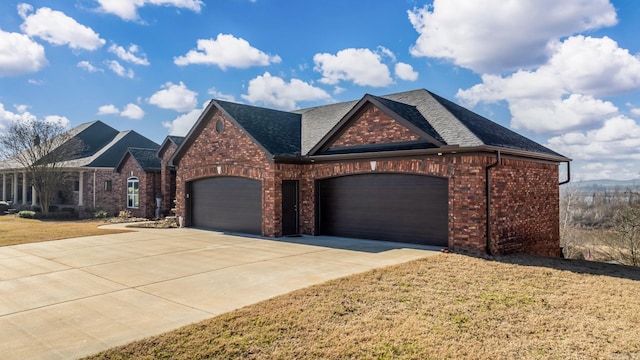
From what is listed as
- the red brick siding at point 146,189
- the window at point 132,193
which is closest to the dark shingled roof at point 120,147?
the window at point 132,193

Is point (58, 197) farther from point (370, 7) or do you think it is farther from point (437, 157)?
point (437, 157)

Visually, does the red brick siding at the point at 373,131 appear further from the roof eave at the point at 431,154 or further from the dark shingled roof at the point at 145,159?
the dark shingled roof at the point at 145,159

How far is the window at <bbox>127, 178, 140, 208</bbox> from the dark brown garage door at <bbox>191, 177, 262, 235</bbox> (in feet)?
25.3

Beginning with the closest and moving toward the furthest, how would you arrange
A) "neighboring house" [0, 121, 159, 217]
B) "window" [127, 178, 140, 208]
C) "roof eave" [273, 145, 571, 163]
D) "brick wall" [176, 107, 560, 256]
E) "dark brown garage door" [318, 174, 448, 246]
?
"roof eave" [273, 145, 571, 163]
"brick wall" [176, 107, 560, 256]
"dark brown garage door" [318, 174, 448, 246]
"window" [127, 178, 140, 208]
"neighboring house" [0, 121, 159, 217]

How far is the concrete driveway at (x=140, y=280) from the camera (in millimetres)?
5234

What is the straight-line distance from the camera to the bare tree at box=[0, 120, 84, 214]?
24984 mm

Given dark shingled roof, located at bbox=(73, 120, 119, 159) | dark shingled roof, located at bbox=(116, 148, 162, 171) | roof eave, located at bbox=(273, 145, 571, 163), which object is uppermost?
dark shingled roof, located at bbox=(73, 120, 119, 159)

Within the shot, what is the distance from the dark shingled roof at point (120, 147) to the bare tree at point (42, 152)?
1868 mm

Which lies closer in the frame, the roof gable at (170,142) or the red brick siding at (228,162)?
the red brick siding at (228,162)

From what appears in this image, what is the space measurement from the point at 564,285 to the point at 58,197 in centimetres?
3312

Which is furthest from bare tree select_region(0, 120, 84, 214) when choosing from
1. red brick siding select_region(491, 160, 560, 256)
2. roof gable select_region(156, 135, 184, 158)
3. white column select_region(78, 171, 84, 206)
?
red brick siding select_region(491, 160, 560, 256)

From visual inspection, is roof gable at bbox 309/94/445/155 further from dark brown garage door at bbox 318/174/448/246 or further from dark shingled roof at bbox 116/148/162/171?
dark shingled roof at bbox 116/148/162/171

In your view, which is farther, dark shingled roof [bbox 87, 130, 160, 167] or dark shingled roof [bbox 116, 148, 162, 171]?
dark shingled roof [bbox 87, 130, 160, 167]

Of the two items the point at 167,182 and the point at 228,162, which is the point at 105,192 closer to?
the point at 167,182
